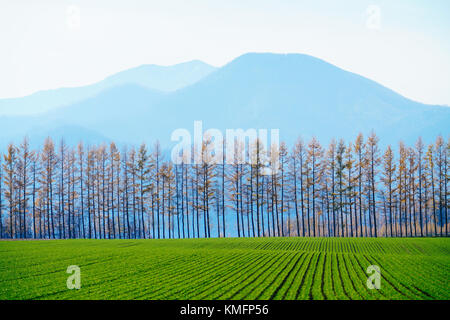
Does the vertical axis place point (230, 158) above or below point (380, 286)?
above

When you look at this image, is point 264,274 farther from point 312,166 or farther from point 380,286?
point 312,166

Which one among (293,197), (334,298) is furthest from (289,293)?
(293,197)

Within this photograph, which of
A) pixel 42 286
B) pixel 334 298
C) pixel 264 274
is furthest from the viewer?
pixel 264 274

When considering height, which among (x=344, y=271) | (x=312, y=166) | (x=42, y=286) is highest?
(x=312, y=166)

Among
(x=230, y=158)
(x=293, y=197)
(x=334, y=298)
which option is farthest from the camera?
(x=293, y=197)

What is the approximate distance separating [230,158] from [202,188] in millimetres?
6281

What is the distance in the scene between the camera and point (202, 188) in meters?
58.9
